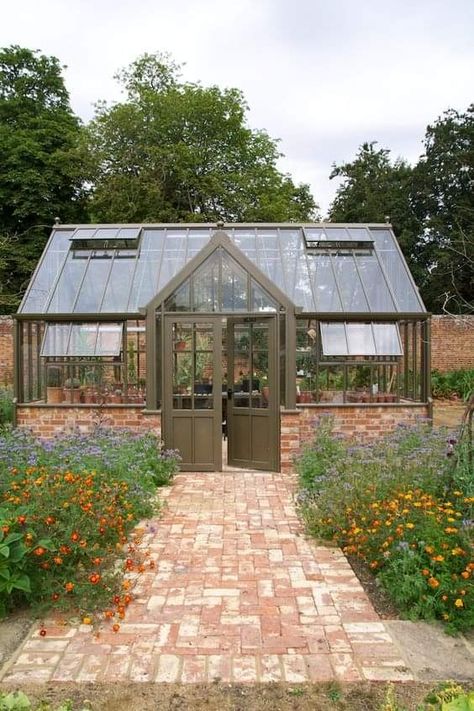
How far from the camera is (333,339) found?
8.20m

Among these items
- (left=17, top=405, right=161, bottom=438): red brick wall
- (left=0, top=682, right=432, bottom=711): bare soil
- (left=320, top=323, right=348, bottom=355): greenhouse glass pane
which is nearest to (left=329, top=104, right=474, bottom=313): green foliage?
(left=320, top=323, right=348, bottom=355): greenhouse glass pane

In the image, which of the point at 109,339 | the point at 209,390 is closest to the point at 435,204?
A: the point at 209,390

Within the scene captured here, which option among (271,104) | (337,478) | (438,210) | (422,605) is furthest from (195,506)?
(438,210)

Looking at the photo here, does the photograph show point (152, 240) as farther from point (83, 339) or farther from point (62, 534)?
point (62, 534)

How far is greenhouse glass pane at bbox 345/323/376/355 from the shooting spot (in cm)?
816

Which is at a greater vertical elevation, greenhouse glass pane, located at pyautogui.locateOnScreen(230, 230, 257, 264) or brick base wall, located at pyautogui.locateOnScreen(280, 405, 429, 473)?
greenhouse glass pane, located at pyautogui.locateOnScreen(230, 230, 257, 264)

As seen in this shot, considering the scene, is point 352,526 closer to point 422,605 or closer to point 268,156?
point 422,605

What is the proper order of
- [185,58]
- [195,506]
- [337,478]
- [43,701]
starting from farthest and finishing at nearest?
[185,58] < [195,506] < [337,478] < [43,701]

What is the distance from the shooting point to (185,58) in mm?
25047

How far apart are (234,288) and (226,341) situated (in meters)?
0.82

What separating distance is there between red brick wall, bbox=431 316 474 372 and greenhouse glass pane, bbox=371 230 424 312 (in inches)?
358

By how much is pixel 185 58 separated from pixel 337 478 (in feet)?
82.6

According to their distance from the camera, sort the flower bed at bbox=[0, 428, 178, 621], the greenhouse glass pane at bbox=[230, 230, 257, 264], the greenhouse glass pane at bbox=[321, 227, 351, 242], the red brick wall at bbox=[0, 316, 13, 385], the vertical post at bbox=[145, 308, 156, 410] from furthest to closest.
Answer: the red brick wall at bbox=[0, 316, 13, 385] → the greenhouse glass pane at bbox=[321, 227, 351, 242] → the greenhouse glass pane at bbox=[230, 230, 257, 264] → the vertical post at bbox=[145, 308, 156, 410] → the flower bed at bbox=[0, 428, 178, 621]

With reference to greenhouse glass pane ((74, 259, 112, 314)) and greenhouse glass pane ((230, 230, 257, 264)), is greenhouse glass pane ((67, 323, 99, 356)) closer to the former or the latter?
greenhouse glass pane ((74, 259, 112, 314))
